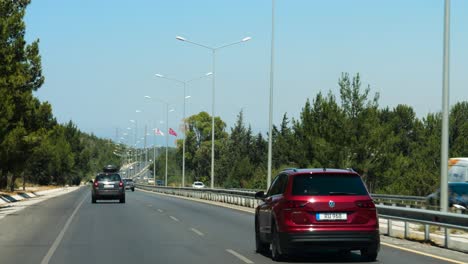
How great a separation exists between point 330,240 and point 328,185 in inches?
36.3

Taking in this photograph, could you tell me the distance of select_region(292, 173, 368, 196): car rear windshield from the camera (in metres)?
13.4

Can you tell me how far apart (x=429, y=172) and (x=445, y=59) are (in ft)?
186

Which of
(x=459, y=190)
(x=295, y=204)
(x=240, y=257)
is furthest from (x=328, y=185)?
(x=459, y=190)

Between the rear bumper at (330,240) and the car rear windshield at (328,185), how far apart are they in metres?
0.68

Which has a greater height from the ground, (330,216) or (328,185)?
(328,185)

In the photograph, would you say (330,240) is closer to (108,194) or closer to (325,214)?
(325,214)

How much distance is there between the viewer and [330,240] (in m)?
13.1

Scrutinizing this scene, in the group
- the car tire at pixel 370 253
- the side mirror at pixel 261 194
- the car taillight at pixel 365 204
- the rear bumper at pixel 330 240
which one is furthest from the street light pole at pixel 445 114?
the rear bumper at pixel 330 240

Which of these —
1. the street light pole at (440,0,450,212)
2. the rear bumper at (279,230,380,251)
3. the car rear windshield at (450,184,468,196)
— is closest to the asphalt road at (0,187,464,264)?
the rear bumper at (279,230,380,251)

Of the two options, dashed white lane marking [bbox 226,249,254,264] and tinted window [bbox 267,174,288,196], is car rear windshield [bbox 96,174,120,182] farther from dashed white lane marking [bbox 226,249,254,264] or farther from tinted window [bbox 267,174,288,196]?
tinted window [bbox 267,174,288,196]

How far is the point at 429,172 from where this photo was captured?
74750 millimetres

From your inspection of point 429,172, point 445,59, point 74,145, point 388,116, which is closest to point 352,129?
point 429,172

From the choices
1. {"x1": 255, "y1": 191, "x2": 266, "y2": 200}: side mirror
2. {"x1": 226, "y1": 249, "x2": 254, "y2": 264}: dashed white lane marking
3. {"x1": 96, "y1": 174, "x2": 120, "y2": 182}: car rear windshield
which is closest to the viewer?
{"x1": 226, "y1": 249, "x2": 254, "y2": 264}: dashed white lane marking

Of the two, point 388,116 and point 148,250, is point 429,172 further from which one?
point 148,250
